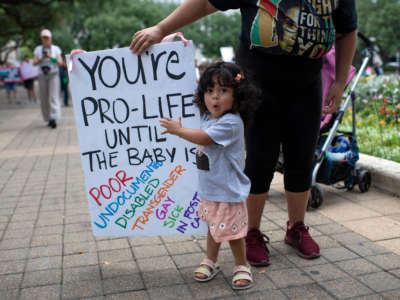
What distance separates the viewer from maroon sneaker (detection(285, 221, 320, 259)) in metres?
3.02

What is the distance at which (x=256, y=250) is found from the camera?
2.97 m

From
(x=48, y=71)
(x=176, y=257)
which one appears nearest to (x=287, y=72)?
(x=176, y=257)

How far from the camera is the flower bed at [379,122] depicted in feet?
18.5

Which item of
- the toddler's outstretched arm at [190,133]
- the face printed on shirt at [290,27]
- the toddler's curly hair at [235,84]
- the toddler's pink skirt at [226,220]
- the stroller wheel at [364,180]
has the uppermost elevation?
the face printed on shirt at [290,27]

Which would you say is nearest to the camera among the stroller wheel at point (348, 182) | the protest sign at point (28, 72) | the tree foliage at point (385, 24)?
the stroller wheel at point (348, 182)

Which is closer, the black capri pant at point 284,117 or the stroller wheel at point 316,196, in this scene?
the black capri pant at point 284,117

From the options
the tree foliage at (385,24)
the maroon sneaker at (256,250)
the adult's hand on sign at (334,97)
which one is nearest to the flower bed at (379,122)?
the adult's hand on sign at (334,97)

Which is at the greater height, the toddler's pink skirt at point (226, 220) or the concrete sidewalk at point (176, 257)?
the toddler's pink skirt at point (226, 220)

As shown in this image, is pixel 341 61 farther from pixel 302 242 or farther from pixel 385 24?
pixel 385 24

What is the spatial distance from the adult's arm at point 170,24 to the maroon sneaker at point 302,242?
4.97ft

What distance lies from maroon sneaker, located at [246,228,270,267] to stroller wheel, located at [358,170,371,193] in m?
1.89

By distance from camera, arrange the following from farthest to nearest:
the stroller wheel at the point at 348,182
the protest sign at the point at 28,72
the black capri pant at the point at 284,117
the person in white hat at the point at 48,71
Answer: the protest sign at the point at 28,72
the person in white hat at the point at 48,71
the stroller wheel at the point at 348,182
the black capri pant at the point at 284,117

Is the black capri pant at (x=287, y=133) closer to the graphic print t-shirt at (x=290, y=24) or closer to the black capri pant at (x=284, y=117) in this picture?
the black capri pant at (x=284, y=117)

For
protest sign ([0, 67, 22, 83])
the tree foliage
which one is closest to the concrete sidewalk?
protest sign ([0, 67, 22, 83])
